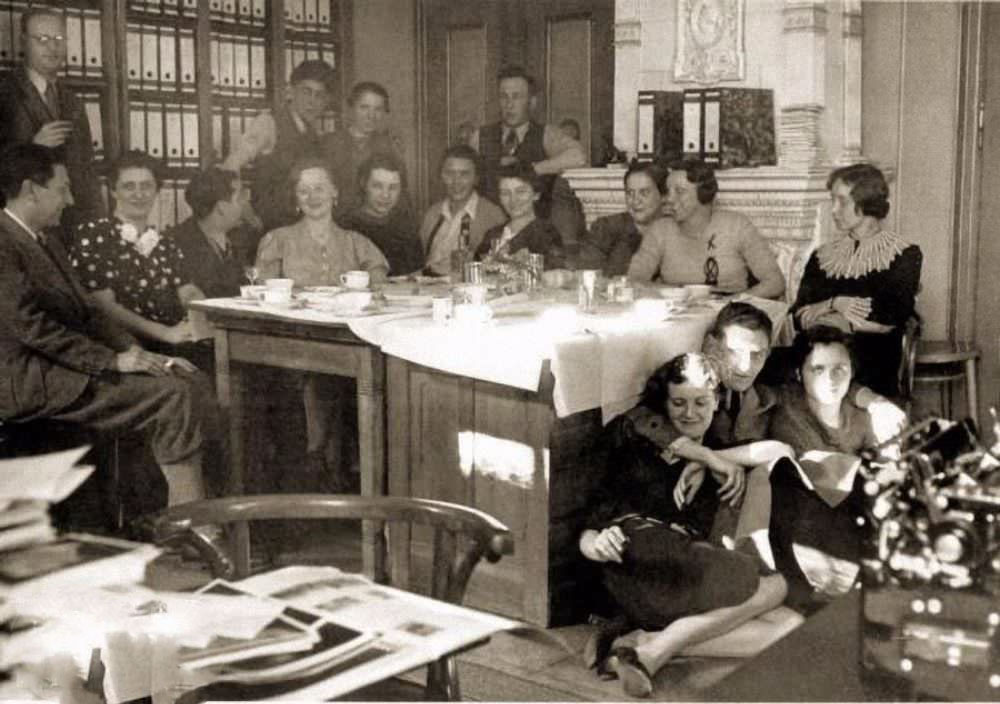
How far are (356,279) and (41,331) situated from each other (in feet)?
2.58

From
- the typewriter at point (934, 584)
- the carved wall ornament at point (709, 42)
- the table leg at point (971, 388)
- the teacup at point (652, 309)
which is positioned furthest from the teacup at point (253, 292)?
the typewriter at point (934, 584)

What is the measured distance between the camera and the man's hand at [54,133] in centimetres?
290

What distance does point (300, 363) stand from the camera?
3.15 m

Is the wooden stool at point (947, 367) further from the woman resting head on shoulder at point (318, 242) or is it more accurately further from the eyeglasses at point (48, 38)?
the eyeglasses at point (48, 38)

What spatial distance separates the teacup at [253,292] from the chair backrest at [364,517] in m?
1.08

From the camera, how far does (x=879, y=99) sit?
2.35m

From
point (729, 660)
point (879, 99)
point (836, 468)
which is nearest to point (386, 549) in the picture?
point (729, 660)

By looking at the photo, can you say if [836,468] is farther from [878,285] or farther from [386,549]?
[386,549]

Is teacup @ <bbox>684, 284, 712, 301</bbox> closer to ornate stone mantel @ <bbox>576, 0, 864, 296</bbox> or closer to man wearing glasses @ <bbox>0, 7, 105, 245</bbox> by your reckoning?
ornate stone mantel @ <bbox>576, 0, 864, 296</bbox>

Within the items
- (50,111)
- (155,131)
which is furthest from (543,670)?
(50,111)

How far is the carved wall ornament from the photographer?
2467 mm

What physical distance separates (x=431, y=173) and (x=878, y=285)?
3.98 feet

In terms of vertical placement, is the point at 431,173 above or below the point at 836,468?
above

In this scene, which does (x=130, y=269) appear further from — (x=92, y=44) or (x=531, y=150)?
(x=531, y=150)
